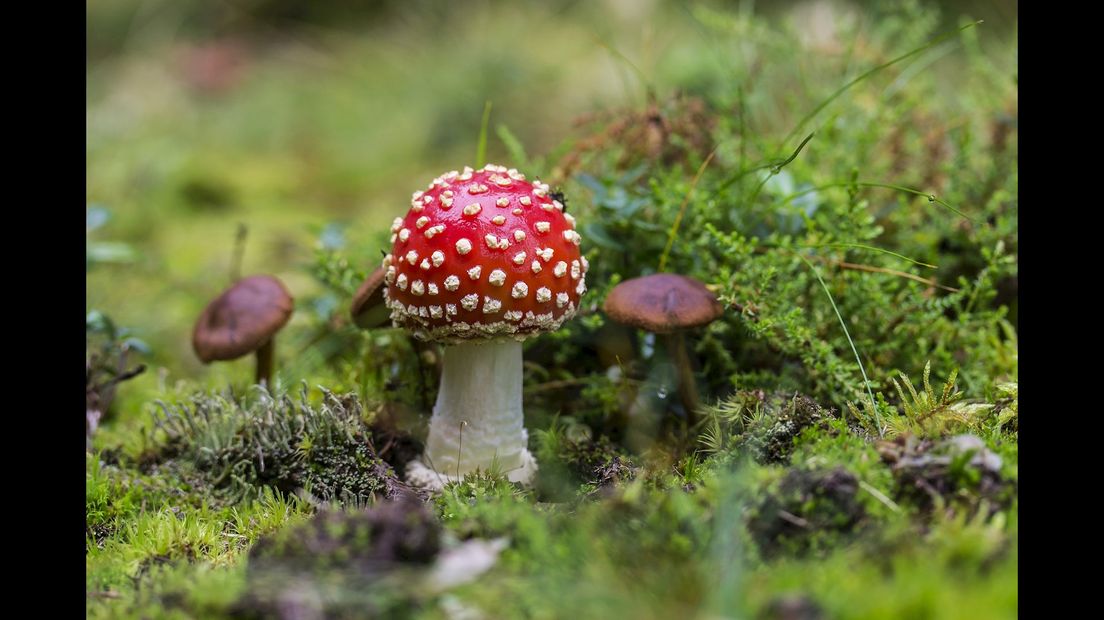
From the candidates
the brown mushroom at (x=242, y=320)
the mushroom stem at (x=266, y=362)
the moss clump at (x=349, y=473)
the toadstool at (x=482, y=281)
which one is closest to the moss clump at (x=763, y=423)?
the toadstool at (x=482, y=281)

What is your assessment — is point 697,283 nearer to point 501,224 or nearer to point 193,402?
point 501,224

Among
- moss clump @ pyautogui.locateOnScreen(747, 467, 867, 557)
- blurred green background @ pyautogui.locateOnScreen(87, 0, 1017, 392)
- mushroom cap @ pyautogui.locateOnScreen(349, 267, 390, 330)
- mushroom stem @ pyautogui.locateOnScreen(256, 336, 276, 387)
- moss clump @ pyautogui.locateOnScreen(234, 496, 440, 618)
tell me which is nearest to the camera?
moss clump @ pyautogui.locateOnScreen(234, 496, 440, 618)

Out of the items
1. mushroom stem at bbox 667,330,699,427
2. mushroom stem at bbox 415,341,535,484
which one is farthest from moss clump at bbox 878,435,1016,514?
mushroom stem at bbox 415,341,535,484

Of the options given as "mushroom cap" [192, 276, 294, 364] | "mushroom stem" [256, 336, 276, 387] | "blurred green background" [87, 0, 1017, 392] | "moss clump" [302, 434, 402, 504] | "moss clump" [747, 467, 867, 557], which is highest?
"blurred green background" [87, 0, 1017, 392]

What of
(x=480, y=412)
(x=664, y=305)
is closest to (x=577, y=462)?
(x=480, y=412)

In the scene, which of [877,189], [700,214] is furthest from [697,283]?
[877,189]

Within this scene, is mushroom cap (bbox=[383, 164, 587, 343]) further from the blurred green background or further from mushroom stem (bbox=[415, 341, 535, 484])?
the blurred green background

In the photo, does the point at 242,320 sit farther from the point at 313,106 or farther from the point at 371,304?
the point at 313,106
